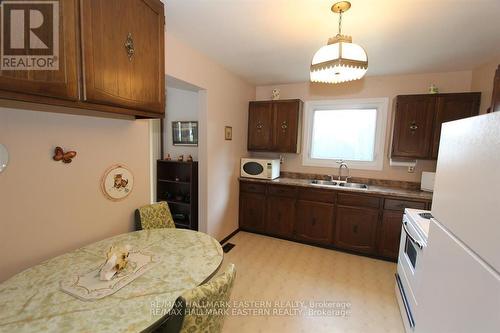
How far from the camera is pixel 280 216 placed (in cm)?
330

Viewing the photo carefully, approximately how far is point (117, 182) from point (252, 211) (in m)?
2.14

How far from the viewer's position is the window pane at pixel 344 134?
10.8 feet

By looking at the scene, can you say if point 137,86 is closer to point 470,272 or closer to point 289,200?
point 470,272

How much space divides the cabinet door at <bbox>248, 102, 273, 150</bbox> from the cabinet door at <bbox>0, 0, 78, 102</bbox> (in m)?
2.70

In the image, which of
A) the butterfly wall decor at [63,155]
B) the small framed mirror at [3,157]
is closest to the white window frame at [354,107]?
the butterfly wall decor at [63,155]

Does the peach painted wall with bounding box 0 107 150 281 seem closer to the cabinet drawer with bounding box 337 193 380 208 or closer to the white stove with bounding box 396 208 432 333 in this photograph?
the white stove with bounding box 396 208 432 333

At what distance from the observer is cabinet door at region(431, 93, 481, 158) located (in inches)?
100

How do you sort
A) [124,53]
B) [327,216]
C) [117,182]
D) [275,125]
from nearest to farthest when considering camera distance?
[124,53] → [117,182] → [327,216] → [275,125]

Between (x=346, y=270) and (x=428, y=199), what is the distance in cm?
124

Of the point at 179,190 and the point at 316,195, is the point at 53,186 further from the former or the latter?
the point at 316,195

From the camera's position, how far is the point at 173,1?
5.23 feet

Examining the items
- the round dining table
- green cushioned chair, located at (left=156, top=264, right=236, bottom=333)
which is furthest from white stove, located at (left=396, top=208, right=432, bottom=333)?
the round dining table

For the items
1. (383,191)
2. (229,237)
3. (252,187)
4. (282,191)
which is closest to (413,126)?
(383,191)

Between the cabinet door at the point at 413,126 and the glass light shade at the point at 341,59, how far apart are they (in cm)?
173
